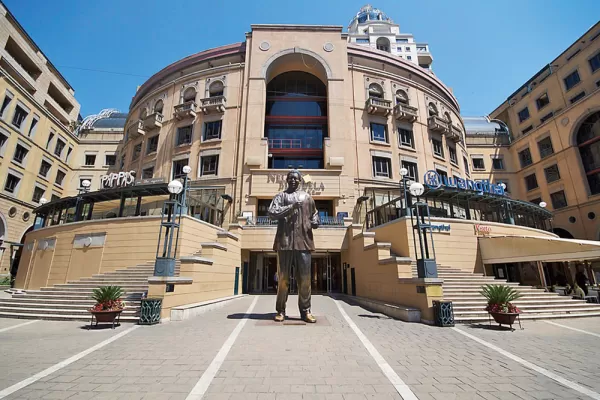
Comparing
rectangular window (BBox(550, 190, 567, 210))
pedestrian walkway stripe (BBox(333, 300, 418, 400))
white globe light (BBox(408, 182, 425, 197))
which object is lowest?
pedestrian walkway stripe (BBox(333, 300, 418, 400))

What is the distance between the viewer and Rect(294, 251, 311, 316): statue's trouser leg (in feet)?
23.8

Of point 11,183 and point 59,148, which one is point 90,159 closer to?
point 59,148

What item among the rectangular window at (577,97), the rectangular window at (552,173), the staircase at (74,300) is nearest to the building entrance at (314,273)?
the staircase at (74,300)

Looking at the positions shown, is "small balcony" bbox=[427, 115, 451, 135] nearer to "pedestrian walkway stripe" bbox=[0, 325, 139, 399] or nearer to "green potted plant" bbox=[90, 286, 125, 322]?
"green potted plant" bbox=[90, 286, 125, 322]

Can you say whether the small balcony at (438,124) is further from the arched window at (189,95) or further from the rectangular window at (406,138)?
the arched window at (189,95)

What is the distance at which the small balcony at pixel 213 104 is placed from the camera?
24.4 meters

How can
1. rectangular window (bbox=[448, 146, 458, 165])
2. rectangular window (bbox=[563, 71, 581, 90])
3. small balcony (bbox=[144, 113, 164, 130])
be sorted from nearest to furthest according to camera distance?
small balcony (bbox=[144, 113, 164, 130])
rectangular window (bbox=[448, 146, 458, 165])
rectangular window (bbox=[563, 71, 581, 90])

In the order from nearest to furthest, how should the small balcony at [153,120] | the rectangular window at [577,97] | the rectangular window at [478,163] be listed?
the small balcony at [153,120], the rectangular window at [577,97], the rectangular window at [478,163]

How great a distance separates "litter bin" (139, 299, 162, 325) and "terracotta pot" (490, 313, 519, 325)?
9782 millimetres

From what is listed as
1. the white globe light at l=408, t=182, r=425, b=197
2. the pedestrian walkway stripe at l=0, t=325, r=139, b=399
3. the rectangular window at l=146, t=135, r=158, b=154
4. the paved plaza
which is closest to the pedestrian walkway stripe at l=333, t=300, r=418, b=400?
the paved plaza

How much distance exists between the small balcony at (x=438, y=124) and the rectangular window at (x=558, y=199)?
1596 centimetres

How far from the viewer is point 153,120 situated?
26.4 m

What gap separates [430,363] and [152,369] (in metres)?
4.46

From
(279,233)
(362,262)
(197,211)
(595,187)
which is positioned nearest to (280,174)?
(197,211)
